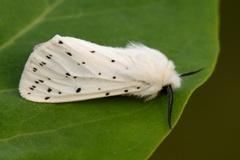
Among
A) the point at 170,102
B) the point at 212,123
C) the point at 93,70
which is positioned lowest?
the point at 212,123

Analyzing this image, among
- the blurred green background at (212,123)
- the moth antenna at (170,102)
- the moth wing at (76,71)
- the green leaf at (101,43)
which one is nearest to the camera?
the green leaf at (101,43)

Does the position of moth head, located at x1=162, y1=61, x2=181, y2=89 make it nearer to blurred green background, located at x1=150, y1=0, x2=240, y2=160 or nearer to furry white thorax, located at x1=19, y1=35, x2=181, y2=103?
furry white thorax, located at x1=19, y1=35, x2=181, y2=103

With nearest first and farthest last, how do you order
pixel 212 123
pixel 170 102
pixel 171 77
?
pixel 170 102 → pixel 171 77 → pixel 212 123

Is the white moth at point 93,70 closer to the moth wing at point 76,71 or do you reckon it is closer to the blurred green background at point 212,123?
the moth wing at point 76,71

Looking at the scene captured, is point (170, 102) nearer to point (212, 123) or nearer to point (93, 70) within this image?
point (93, 70)

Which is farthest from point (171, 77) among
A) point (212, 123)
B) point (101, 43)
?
point (212, 123)

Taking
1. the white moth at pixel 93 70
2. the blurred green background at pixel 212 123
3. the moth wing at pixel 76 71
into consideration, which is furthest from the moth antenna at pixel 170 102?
the blurred green background at pixel 212 123
